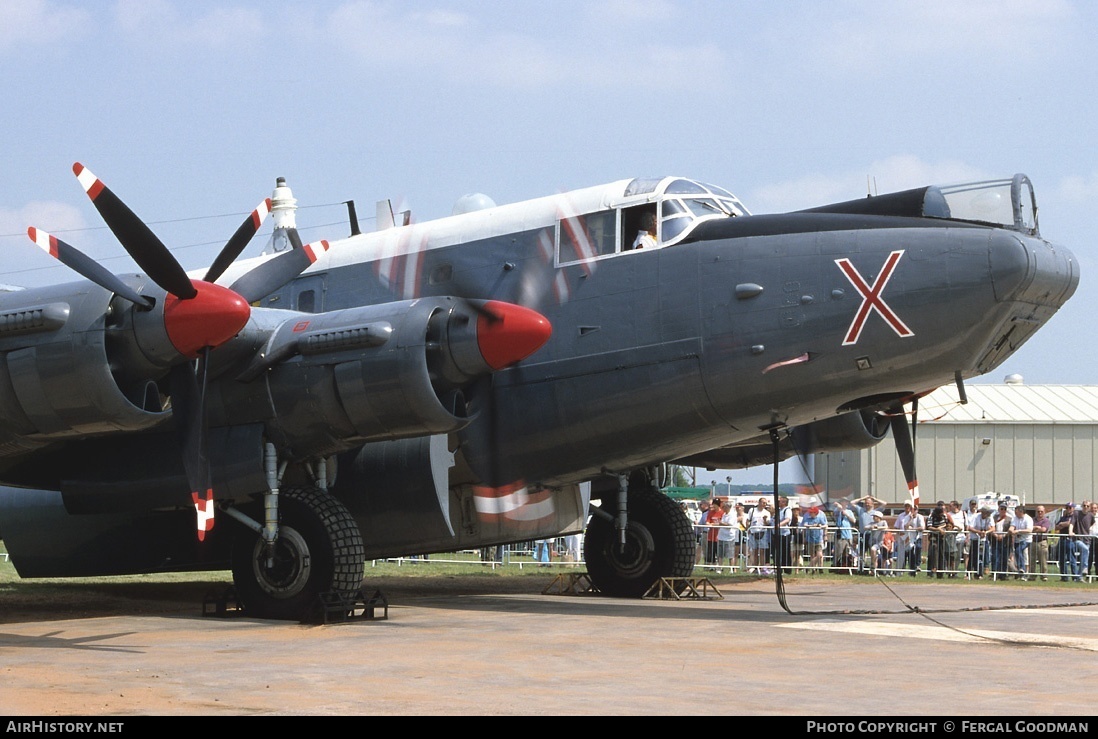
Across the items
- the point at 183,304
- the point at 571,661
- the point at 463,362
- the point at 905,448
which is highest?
the point at 183,304

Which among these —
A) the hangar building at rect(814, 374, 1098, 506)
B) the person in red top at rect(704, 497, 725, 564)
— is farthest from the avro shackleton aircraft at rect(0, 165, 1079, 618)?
the hangar building at rect(814, 374, 1098, 506)

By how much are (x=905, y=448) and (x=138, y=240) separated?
10.6m

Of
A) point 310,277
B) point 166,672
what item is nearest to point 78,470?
point 310,277

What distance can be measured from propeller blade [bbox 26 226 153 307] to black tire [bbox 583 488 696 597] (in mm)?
8551

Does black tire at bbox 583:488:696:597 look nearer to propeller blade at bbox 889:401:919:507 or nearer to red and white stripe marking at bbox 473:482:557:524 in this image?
red and white stripe marking at bbox 473:482:557:524

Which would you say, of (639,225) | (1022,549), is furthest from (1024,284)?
(1022,549)

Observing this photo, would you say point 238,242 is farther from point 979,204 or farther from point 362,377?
point 979,204

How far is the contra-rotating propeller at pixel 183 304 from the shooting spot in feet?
45.1

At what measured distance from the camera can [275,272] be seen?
51.8 ft

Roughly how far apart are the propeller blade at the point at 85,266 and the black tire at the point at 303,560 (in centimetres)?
330

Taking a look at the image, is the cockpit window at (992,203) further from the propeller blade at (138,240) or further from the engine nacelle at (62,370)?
the engine nacelle at (62,370)

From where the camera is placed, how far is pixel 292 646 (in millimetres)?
12945

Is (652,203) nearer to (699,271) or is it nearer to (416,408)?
(699,271)

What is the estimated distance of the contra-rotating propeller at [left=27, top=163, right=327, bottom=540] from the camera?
13.8 meters
